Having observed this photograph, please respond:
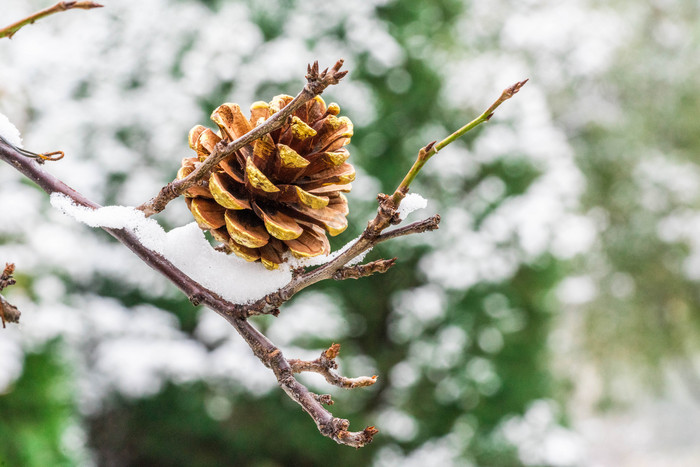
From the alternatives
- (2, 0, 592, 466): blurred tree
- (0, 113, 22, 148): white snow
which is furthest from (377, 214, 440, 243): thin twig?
(2, 0, 592, 466): blurred tree

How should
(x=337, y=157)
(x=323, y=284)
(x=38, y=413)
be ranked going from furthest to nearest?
(x=323, y=284), (x=38, y=413), (x=337, y=157)

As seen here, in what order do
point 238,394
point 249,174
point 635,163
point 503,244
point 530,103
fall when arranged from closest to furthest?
1. point 249,174
2. point 238,394
3. point 503,244
4. point 530,103
5. point 635,163

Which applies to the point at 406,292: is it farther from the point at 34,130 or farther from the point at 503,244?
the point at 34,130

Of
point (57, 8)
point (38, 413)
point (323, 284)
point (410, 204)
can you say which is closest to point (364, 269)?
point (410, 204)

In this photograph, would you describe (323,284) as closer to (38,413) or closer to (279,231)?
(38,413)

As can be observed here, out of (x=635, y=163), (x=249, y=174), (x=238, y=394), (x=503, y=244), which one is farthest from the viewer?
(x=635, y=163)

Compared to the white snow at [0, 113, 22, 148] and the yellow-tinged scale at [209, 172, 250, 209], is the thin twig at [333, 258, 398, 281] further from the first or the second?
the white snow at [0, 113, 22, 148]

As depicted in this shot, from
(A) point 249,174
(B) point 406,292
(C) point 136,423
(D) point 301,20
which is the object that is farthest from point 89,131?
(A) point 249,174
